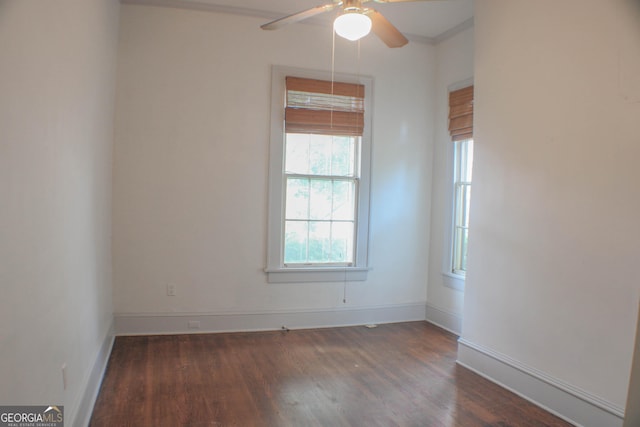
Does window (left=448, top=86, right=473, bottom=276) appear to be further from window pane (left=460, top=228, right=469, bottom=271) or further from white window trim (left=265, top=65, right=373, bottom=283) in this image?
white window trim (left=265, top=65, right=373, bottom=283)

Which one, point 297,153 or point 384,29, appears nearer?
point 384,29

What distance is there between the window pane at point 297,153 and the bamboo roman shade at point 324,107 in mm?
83

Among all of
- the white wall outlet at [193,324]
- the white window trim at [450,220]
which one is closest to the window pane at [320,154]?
the white window trim at [450,220]

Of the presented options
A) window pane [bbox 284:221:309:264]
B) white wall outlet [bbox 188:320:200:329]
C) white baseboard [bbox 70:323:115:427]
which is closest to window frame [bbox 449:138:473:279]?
window pane [bbox 284:221:309:264]

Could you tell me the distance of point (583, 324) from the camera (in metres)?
2.55

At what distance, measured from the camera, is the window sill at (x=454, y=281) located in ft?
13.8

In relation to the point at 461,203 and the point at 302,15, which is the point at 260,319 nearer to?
the point at 461,203

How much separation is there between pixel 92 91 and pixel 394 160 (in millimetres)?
2912

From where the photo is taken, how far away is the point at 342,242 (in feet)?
14.7

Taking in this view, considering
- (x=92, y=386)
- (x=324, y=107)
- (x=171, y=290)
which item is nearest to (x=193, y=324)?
(x=171, y=290)

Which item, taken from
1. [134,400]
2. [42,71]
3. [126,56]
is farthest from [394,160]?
[42,71]

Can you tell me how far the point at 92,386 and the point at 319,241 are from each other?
2.37m

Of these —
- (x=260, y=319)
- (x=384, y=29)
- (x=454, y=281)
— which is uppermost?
(x=384, y=29)

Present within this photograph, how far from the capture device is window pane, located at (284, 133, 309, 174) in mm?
4246
